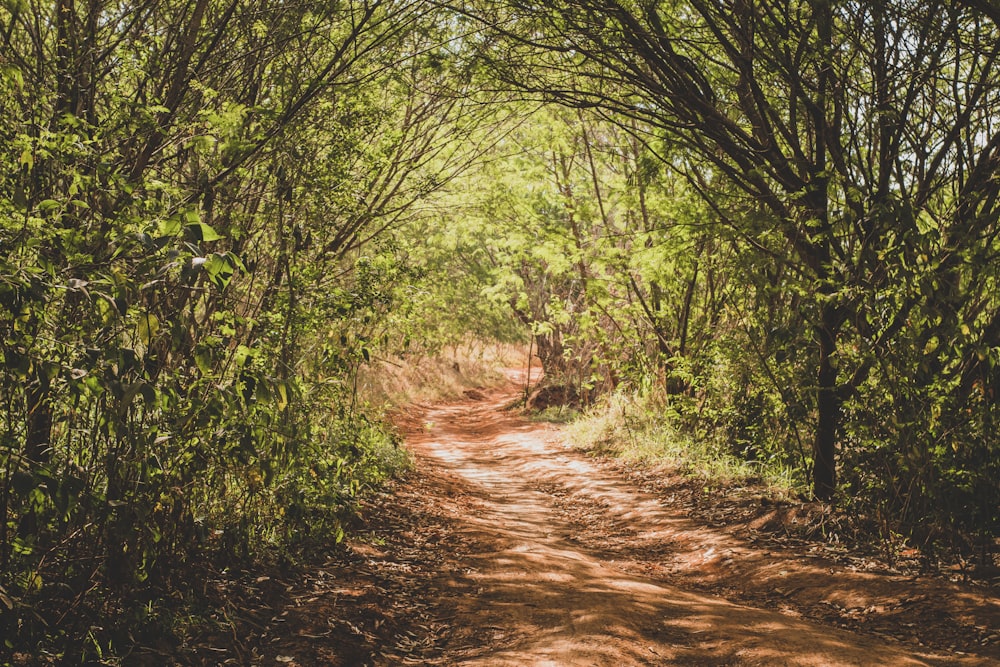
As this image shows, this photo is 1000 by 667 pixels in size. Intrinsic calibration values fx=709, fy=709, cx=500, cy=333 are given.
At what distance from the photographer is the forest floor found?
4062mm

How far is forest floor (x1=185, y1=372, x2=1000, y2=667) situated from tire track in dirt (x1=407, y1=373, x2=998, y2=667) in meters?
0.02

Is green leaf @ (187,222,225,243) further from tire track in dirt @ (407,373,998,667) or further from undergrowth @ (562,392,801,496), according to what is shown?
undergrowth @ (562,392,801,496)

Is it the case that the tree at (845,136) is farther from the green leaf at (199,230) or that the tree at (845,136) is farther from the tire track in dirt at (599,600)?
the green leaf at (199,230)

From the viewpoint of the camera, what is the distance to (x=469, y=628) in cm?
474

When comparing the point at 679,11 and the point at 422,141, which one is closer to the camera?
the point at 679,11

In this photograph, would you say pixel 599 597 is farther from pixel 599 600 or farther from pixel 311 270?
pixel 311 270

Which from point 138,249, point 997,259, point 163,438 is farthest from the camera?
point 997,259

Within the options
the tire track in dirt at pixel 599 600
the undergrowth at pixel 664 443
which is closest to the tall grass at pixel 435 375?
the undergrowth at pixel 664 443

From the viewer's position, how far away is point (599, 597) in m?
5.12

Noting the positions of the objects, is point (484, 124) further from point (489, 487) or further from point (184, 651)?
point (184, 651)

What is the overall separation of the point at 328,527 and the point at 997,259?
225 inches

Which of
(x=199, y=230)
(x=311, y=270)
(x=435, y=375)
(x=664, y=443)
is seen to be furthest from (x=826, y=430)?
(x=435, y=375)

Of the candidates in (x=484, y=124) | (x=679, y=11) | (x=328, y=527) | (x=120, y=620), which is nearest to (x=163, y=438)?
(x=120, y=620)

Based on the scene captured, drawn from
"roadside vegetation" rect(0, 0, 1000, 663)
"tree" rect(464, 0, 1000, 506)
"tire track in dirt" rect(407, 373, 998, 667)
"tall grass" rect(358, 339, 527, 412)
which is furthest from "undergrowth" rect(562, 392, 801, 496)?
"tall grass" rect(358, 339, 527, 412)
